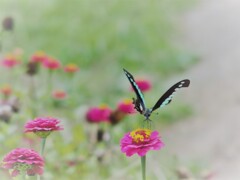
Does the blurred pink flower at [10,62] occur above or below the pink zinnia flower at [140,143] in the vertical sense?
above

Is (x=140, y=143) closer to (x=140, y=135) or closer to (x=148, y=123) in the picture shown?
(x=140, y=135)

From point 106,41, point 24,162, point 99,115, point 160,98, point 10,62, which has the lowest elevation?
point 24,162

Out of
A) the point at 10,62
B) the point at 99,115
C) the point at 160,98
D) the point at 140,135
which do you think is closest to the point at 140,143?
the point at 140,135

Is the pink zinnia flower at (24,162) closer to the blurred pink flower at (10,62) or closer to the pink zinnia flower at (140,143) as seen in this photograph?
the pink zinnia flower at (140,143)

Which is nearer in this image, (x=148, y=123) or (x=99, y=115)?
(x=148, y=123)

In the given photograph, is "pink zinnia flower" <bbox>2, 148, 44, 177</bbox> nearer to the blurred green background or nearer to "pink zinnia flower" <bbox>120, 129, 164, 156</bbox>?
"pink zinnia flower" <bbox>120, 129, 164, 156</bbox>

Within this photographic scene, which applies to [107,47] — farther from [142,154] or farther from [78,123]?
[142,154]

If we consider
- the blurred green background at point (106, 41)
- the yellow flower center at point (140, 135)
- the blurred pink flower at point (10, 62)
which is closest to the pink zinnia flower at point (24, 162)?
the yellow flower center at point (140, 135)
